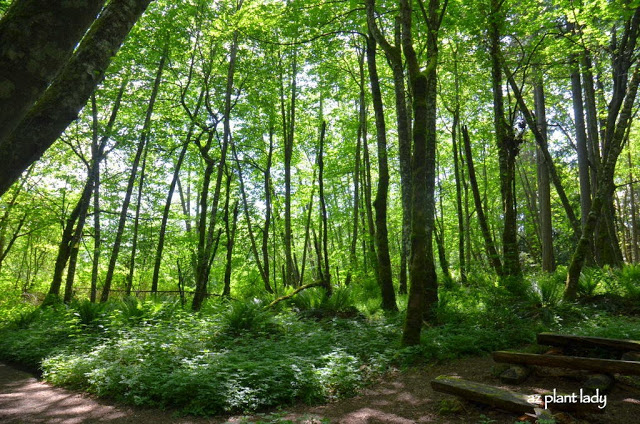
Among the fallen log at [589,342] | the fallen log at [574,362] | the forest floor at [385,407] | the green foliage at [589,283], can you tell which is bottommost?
the forest floor at [385,407]

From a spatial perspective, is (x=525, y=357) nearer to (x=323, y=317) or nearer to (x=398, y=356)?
(x=398, y=356)

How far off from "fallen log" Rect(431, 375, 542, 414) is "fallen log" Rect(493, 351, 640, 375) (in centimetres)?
93

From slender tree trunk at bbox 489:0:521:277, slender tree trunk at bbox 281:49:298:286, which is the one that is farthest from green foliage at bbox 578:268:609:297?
slender tree trunk at bbox 281:49:298:286

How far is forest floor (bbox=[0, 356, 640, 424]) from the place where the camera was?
4.17m

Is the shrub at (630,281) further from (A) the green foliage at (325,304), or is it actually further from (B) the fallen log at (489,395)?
(B) the fallen log at (489,395)

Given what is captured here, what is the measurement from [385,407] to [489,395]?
132 centimetres

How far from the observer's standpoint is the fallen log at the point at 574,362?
421cm

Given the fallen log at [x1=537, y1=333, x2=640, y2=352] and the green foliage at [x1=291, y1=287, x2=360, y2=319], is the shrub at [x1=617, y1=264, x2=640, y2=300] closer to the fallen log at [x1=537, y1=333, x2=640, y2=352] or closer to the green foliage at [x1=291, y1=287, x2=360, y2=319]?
the fallen log at [x1=537, y1=333, x2=640, y2=352]

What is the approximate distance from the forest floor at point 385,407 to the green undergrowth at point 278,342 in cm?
24

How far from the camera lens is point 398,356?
6.58m

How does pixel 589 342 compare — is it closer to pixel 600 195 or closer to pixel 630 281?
pixel 600 195

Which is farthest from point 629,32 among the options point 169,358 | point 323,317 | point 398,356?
point 169,358

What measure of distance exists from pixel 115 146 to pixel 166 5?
5.54 metres

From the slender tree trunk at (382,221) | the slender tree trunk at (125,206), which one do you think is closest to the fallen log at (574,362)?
the slender tree trunk at (382,221)
